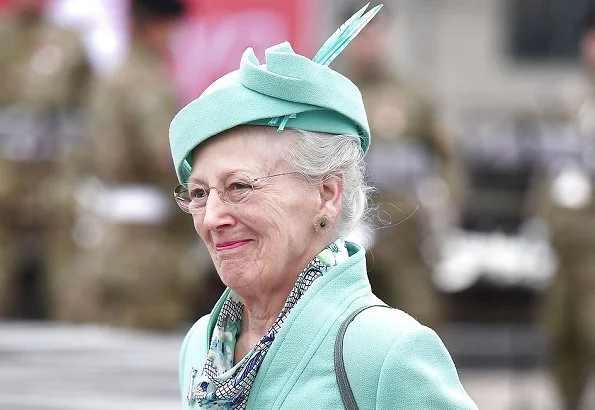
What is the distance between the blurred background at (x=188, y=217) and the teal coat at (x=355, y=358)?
406 cm

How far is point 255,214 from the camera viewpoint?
2828 mm

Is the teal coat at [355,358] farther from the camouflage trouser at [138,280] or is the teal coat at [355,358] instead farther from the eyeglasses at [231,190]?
the camouflage trouser at [138,280]

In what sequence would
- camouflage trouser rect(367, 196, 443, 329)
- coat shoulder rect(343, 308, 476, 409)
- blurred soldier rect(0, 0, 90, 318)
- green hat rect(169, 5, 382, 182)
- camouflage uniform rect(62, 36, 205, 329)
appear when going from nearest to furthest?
1. coat shoulder rect(343, 308, 476, 409)
2. green hat rect(169, 5, 382, 182)
3. camouflage uniform rect(62, 36, 205, 329)
4. camouflage trouser rect(367, 196, 443, 329)
5. blurred soldier rect(0, 0, 90, 318)

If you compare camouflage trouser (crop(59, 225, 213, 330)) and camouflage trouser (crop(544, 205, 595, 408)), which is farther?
camouflage trouser (crop(544, 205, 595, 408))

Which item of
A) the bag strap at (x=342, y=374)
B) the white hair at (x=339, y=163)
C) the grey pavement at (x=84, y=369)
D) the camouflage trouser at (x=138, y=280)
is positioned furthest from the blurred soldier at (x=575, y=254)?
the bag strap at (x=342, y=374)

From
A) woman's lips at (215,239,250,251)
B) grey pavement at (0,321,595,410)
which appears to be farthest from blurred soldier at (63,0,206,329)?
woman's lips at (215,239,250,251)

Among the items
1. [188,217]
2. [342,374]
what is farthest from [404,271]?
[342,374]

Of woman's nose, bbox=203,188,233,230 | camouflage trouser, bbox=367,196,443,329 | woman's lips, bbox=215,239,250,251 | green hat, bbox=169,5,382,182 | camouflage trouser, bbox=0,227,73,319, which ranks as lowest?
camouflage trouser, bbox=0,227,73,319

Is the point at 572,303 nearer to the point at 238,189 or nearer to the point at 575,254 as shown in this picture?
the point at 575,254

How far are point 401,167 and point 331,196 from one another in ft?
20.1

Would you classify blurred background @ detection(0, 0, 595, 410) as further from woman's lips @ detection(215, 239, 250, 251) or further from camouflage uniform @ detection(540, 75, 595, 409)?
woman's lips @ detection(215, 239, 250, 251)

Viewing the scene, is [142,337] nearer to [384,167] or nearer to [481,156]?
[384,167]

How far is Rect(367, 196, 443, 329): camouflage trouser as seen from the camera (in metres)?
9.02

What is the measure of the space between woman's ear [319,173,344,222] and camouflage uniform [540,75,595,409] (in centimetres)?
607
